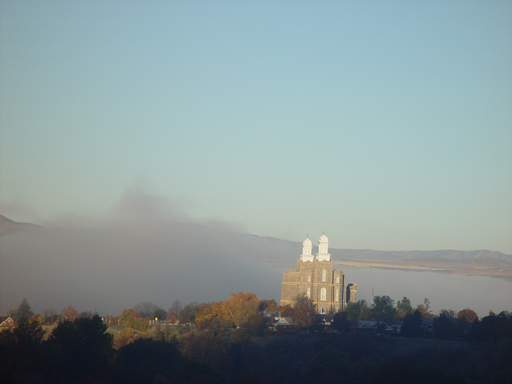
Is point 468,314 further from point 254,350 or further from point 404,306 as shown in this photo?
point 254,350

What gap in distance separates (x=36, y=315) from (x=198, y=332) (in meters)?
53.1

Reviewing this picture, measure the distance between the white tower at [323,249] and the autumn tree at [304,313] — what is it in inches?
513

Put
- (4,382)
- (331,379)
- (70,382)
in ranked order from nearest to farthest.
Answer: (4,382) → (70,382) → (331,379)

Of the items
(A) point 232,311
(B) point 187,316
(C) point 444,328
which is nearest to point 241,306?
(A) point 232,311

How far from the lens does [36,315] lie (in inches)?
5207

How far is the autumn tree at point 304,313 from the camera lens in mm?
106363

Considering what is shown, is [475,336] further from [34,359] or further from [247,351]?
[34,359]

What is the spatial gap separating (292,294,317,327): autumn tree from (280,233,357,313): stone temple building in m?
8.12

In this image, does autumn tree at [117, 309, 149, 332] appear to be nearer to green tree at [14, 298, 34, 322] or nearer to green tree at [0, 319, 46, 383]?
green tree at [14, 298, 34, 322]

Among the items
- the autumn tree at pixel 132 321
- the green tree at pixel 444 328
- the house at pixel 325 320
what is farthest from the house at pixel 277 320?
the green tree at pixel 444 328

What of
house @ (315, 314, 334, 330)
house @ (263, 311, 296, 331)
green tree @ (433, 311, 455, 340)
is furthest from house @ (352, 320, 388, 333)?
house @ (263, 311, 296, 331)

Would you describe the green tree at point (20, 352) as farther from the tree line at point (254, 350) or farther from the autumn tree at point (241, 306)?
the autumn tree at point (241, 306)

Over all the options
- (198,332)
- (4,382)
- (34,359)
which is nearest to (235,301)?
(198,332)

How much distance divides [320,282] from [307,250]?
25.4 ft
